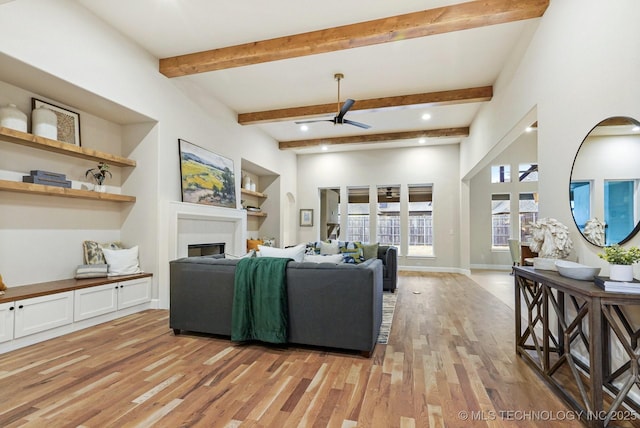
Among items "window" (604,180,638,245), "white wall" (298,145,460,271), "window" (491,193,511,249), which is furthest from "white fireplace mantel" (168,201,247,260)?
"window" (491,193,511,249)

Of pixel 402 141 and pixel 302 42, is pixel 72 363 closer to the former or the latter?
pixel 302 42

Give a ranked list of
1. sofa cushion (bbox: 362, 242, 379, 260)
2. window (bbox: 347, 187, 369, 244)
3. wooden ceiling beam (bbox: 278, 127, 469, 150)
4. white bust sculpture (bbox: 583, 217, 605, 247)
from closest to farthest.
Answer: white bust sculpture (bbox: 583, 217, 605, 247)
sofa cushion (bbox: 362, 242, 379, 260)
wooden ceiling beam (bbox: 278, 127, 469, 150)
window (bbox: 347, 187, 369, 244)

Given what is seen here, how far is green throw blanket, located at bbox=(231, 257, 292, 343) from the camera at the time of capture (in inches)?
114

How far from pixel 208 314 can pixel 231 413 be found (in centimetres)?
143

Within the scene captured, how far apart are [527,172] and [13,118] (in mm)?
10246

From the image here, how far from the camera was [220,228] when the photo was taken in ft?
20.0

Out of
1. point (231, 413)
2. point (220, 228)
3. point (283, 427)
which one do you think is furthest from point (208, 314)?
point (220, 228)

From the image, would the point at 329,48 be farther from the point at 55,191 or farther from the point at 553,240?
the point at 55,191

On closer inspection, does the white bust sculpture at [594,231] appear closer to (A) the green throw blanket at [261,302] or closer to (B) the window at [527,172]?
(A) the green throw blanket at [261,302]

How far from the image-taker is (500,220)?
29.3 feet

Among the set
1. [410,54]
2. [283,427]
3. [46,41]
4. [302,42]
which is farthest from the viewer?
[410,54]

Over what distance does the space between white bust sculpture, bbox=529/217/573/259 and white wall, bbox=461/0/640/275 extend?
0.34 ft

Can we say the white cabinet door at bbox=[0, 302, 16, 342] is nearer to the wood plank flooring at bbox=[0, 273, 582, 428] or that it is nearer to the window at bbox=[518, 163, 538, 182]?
the wood plank flooring at bbox=[0, 273, 582, 428]

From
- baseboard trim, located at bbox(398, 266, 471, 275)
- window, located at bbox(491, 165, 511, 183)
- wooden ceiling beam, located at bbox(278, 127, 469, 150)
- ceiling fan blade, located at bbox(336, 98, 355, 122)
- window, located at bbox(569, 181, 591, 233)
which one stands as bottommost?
baseboard trim, located at bbox(398, 266, 471, 275)
